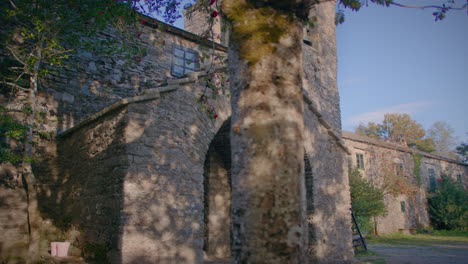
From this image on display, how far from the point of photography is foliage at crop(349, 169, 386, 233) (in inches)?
713

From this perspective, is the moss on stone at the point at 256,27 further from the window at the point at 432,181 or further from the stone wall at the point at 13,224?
the window at the point at 432,181

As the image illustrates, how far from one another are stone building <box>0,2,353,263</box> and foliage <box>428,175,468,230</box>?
59.7ft

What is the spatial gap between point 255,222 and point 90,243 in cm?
544

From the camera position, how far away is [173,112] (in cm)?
705

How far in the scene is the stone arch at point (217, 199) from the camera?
995 cm

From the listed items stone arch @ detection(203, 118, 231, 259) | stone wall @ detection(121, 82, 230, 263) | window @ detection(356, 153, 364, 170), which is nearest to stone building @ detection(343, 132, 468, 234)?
window @ detection(356, 153, 364, 170)

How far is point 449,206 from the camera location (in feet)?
78.3

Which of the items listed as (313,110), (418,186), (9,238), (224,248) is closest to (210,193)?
(224,248)

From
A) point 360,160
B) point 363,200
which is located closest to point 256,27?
point 363,200

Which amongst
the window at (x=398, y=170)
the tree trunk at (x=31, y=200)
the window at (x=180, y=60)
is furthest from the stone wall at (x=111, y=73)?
the window at (x=398, y=170)

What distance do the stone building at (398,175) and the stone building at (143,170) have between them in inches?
497

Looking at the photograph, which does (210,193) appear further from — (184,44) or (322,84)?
(322,84)

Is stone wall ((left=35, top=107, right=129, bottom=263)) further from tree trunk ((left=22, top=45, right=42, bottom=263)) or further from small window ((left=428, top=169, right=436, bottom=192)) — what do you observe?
small window ((left=428, top=169, right=436, bottom=192))

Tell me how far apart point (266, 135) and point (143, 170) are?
4.40m
